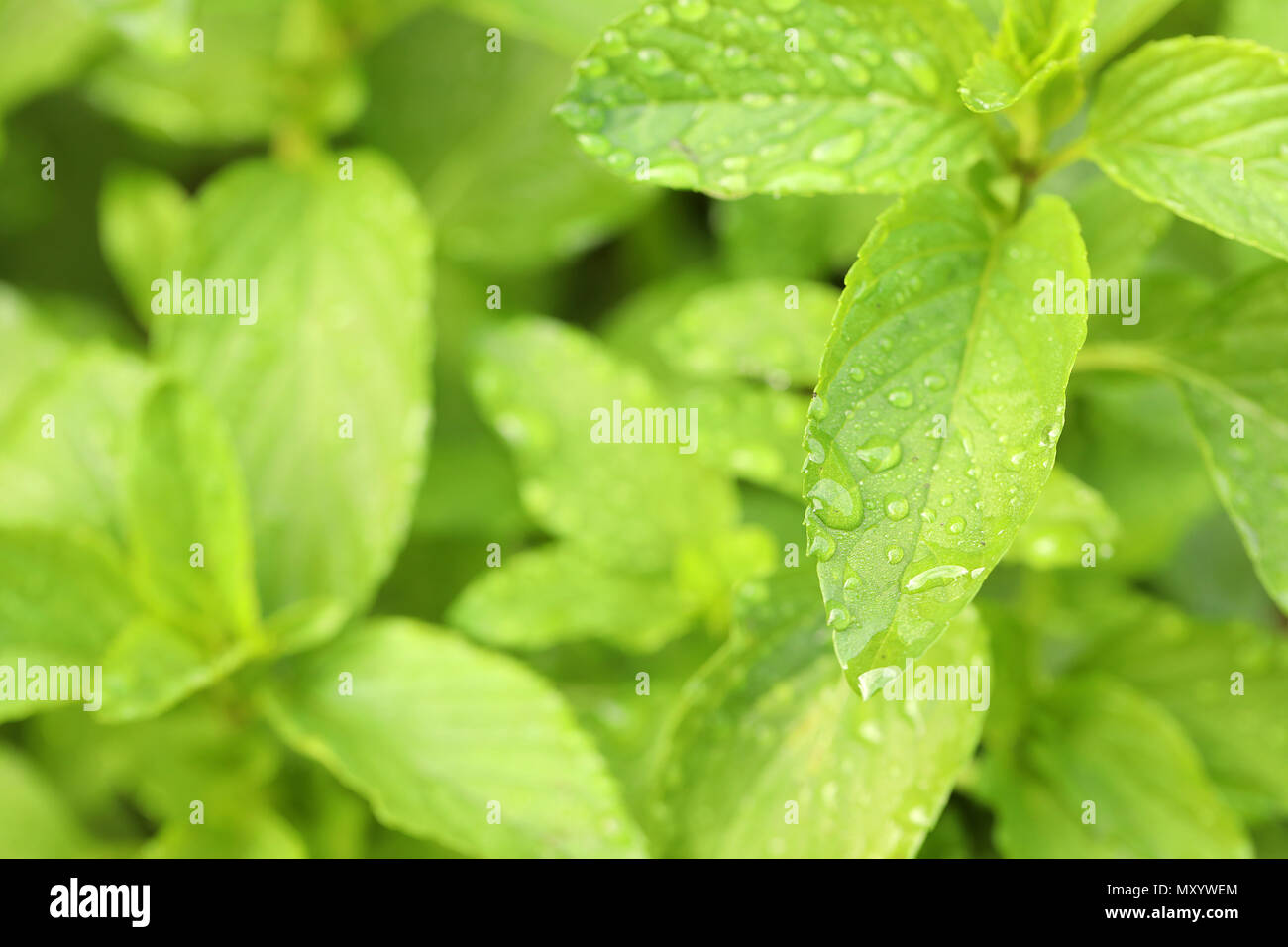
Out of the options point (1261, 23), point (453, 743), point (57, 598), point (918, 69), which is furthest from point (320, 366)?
point (1261, 23)

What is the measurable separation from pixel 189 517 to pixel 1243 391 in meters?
0.93

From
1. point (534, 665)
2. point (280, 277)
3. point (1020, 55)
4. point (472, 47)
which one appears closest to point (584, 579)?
point (534, 665)

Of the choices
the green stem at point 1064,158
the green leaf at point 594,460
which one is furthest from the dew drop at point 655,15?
the green leaf at point 594,460

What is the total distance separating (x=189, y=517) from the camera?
103 centimetres

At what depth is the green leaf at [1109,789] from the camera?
941 mm

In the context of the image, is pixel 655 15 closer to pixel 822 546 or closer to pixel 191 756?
pixel 822 546

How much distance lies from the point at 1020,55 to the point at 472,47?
93 cm

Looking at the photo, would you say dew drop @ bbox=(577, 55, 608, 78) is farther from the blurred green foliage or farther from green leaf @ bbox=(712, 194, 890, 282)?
green leaf @ bbox=(712, 194, 890, 282)

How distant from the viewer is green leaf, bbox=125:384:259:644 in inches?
39.0

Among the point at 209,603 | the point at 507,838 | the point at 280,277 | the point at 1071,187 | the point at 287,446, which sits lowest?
the point at 507,838

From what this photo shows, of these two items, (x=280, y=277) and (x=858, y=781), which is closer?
(x=858, y=781)

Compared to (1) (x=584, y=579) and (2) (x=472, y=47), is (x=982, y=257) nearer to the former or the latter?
(1) (x=584, y=579)

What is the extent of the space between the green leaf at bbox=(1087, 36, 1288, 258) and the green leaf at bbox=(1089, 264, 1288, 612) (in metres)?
0.17

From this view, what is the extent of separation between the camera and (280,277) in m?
1.23
